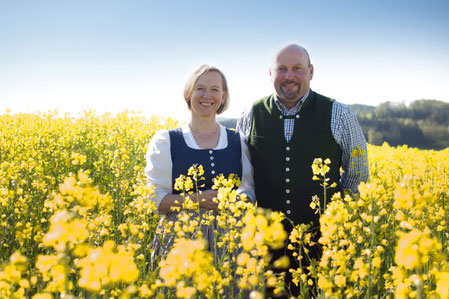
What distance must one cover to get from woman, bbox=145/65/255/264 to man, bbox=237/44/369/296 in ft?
0.63

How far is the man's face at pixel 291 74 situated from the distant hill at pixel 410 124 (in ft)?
171

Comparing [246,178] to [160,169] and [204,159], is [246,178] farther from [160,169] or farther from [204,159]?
[160,169]

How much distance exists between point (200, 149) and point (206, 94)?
491mm

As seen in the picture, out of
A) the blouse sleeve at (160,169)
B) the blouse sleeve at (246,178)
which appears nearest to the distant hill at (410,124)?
the blouse sleeve at (246,178)

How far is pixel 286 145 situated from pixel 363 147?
2.48 feet

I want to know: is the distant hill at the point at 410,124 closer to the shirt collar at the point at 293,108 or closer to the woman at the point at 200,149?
the shirt collar at the point at 293,108

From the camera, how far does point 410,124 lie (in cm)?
5734

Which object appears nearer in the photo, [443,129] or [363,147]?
[363,147]

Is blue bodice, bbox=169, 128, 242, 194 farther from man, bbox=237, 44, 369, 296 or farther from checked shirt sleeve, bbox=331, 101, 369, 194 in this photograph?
checked shirt sleeve, bbox=331, 101, 369, 194

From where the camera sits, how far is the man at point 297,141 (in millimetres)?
3135

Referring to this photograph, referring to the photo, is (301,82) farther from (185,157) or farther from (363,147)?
(185,157)

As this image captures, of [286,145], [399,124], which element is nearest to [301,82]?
[286,145]

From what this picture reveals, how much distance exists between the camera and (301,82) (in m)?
3.19

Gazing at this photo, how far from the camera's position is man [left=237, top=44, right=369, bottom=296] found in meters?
3.13
